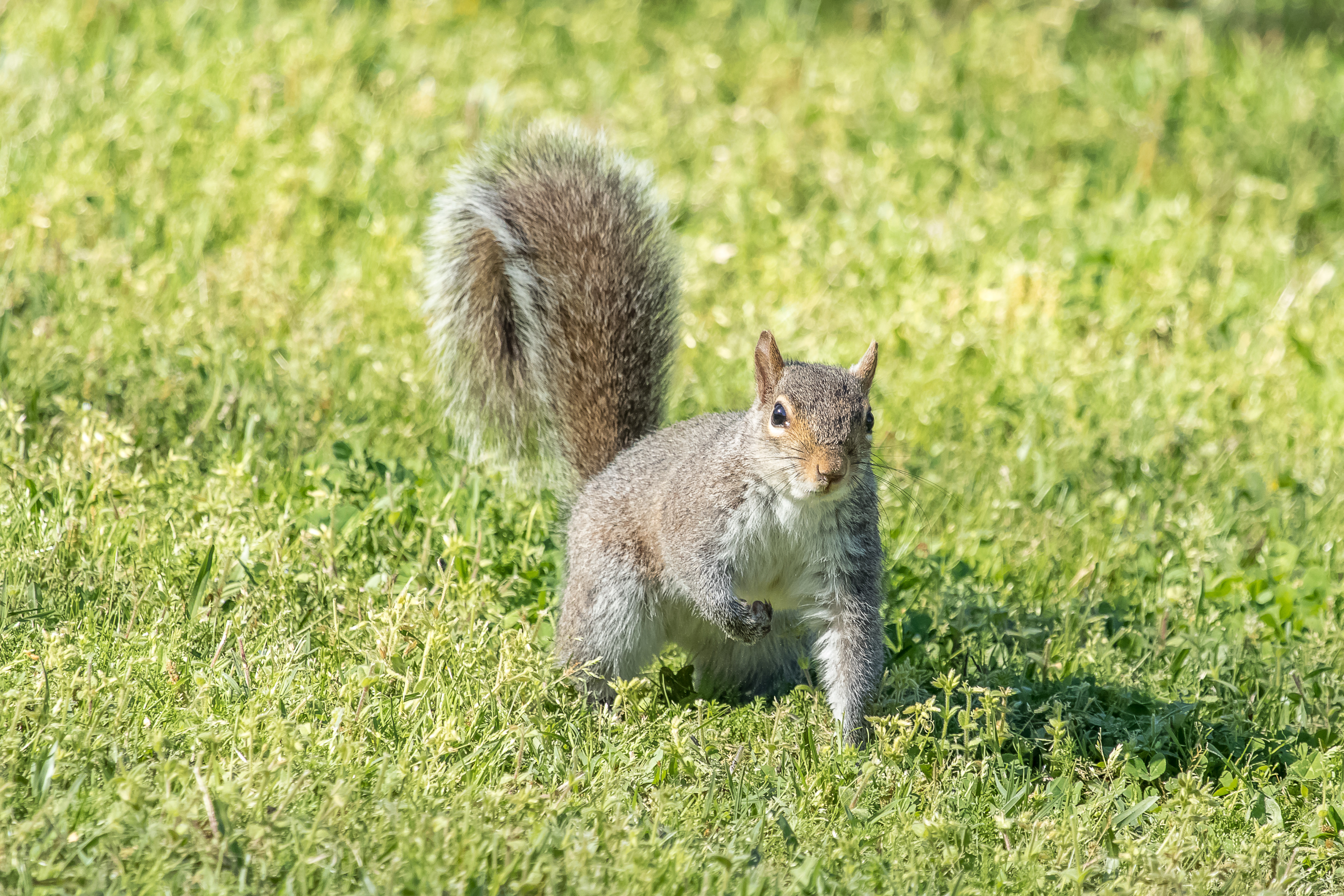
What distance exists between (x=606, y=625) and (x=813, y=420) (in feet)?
2.01

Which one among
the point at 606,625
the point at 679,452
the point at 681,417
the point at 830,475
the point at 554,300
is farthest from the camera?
the point at 681,417

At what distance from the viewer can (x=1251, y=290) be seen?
15.9ft

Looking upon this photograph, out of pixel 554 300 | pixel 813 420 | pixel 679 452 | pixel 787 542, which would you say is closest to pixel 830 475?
pixel 813 420

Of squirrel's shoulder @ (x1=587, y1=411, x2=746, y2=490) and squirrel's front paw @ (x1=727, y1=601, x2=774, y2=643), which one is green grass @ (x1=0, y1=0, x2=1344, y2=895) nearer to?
squirrel's front paw @ (x1=727, y1=601, x2=774, y2=643)

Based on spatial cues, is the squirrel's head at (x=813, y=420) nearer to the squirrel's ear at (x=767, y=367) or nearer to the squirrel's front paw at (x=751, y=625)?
the squirrel's ear at (x=767, y=367)

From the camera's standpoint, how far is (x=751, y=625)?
267 cm

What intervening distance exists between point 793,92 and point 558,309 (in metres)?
2.98

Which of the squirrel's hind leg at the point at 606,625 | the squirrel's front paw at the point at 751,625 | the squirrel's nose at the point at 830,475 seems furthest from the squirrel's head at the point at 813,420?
the squirrel's hind leg at the point at 606,625

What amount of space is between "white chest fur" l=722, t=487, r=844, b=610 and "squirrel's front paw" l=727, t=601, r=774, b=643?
0.07 metres

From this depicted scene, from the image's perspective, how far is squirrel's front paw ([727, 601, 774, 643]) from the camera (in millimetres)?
2666

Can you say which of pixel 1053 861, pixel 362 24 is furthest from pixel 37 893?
pixel 362 24

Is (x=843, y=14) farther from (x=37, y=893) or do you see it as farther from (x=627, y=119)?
(x=37, y=893)

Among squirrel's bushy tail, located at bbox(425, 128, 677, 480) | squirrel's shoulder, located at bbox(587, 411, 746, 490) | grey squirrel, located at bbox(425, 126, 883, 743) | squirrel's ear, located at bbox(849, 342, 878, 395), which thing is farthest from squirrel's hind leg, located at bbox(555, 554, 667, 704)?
squirrel's ear, located at bbox(849, 342, 878, 395)

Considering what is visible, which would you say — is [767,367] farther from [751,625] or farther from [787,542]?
[751,625]
